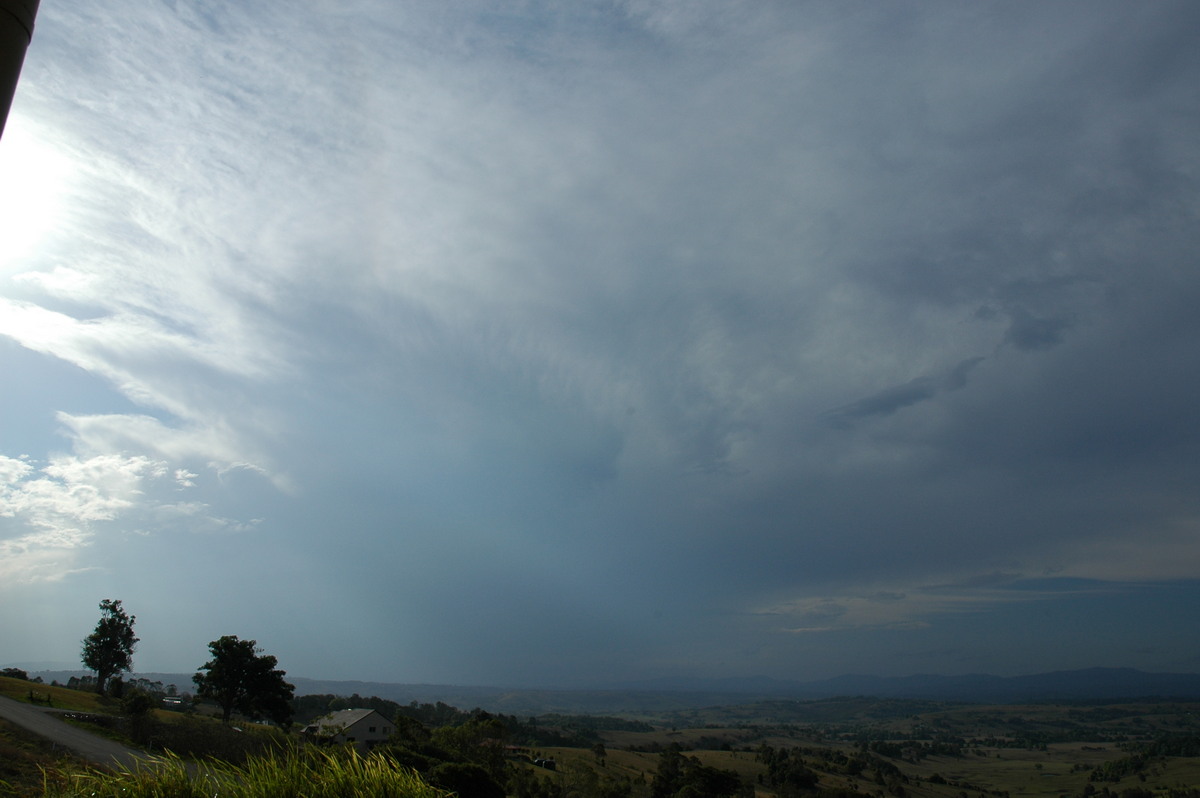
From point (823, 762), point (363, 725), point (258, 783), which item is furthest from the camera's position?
point (823, 762)

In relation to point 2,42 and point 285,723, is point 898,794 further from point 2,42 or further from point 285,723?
point 2,42

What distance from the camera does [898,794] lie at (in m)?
88.1

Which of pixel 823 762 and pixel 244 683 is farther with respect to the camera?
pixel 823 762

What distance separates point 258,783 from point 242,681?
62.0 metres

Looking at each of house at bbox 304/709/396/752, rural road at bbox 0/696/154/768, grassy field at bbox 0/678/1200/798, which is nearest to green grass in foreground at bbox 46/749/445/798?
grassy field at bbox 0/678/1200/798

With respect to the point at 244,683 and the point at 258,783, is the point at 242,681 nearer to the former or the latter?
the point at 244,683

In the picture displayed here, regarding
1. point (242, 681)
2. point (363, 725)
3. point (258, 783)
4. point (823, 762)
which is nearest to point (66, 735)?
point (242, 681)

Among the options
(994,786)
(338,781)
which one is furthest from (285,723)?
(994,786)

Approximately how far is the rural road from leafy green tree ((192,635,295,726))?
48.9 feet

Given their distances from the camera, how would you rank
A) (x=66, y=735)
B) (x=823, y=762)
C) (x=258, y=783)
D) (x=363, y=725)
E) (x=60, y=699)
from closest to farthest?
(x=258, y=783) → (x=66, y=735) → (x=60, y=699) → (x=363, y=725) → (x=823, y=762)

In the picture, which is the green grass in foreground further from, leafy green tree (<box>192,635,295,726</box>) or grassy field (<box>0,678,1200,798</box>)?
leafy green tree (<box>192,635,295,726</box>)

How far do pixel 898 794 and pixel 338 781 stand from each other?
9900 cm

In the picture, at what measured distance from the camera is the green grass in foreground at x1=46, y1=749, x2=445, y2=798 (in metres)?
11.2

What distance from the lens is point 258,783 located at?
11273mm
